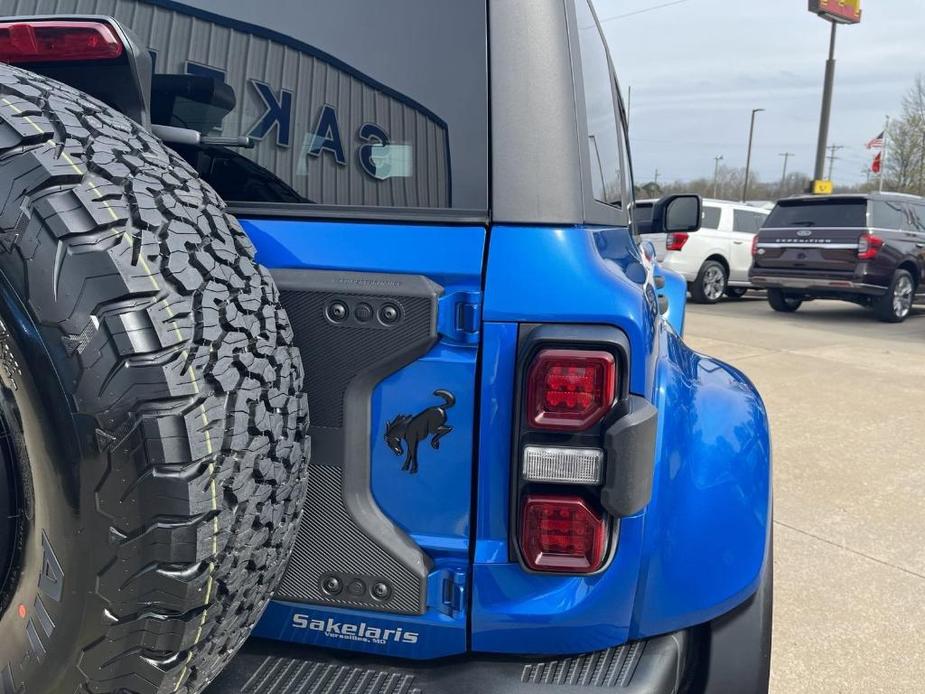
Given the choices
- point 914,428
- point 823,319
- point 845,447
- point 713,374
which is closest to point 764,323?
point 823,319

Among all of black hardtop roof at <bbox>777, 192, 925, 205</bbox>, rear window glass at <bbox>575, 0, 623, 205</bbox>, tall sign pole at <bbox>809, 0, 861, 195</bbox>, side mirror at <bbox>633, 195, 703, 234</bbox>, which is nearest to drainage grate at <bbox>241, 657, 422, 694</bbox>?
rear window glass at <bbox>575, 0, 623, 205</bbox>

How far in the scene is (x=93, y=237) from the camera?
1.03 meters

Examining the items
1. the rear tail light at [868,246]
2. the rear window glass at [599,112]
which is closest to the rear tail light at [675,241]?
the rear tail light at [868,246]

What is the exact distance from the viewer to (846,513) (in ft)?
12.6

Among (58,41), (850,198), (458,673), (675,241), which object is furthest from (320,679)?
(850,198)

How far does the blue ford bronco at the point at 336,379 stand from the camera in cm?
106

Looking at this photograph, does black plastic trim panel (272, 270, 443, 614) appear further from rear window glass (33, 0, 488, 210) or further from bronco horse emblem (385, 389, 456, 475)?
rear window glass (33, 0, 488, 210)

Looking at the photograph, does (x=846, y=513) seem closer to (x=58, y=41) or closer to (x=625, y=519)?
(x=625, y=519)

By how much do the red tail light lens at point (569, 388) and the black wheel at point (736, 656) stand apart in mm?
647

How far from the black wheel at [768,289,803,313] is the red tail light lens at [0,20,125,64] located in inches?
469

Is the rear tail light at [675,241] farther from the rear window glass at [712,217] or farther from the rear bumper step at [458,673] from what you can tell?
the rear bumper step at [458,673]

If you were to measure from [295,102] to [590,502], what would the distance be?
3.10 feet

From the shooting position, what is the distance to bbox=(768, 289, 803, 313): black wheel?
11938 millimetres

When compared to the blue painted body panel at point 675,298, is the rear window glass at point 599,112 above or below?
above
